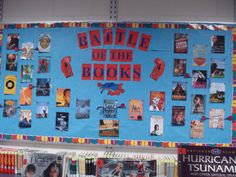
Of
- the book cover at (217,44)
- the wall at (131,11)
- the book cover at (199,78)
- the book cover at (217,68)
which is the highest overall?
the wall at (131,11)

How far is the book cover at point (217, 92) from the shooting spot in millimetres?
2564

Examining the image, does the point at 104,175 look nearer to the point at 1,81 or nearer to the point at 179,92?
the point at 179,92

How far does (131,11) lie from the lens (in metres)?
Result: 2.71

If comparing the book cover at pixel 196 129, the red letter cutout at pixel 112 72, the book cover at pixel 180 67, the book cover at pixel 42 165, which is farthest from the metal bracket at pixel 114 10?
the book cover at pixel 42 165

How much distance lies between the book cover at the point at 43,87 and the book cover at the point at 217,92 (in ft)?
4.96

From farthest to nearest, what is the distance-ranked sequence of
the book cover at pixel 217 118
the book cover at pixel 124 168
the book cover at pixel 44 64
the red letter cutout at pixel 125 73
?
the book cover at pixel 44 64, the red letter cutout at pixel 125 73, the book cover at pixel 217 118, the book cover at pixel 124 168

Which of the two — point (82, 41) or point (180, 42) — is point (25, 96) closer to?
point (82, 41)

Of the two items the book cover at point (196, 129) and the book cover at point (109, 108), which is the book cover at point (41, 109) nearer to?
the book cover at point (109, 108)

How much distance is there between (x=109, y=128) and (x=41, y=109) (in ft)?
2.22

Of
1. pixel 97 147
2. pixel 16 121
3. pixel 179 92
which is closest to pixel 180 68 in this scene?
pixel 179 92

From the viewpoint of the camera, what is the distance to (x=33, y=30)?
2.80 m

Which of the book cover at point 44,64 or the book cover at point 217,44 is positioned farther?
the book cover at point 44,64

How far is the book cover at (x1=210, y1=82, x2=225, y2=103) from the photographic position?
8.41 feet

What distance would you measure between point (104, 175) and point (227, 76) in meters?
1.37
